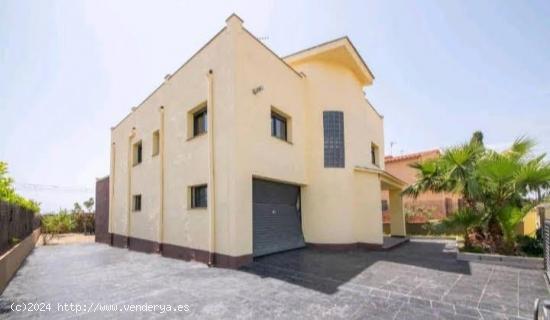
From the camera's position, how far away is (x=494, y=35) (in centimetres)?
859

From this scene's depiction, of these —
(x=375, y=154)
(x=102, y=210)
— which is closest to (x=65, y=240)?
(x=102, y=210)

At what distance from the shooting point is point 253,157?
855cm

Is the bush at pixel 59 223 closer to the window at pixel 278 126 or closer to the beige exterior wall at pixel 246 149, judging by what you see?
the beige exterior wall at pixel 246 149

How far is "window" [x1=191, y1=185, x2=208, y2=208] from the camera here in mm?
9250

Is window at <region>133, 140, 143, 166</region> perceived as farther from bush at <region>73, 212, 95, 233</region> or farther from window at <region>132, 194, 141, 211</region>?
bush at <region>73, 212, 95, 233</region>

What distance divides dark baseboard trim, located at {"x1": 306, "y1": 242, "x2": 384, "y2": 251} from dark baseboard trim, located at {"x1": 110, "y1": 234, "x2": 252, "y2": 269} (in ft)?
11.9

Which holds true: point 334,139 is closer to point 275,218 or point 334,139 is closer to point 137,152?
point 275,218

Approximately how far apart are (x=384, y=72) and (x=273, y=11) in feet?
20.0

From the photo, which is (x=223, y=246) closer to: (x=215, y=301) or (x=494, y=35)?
(x=215, y=301)

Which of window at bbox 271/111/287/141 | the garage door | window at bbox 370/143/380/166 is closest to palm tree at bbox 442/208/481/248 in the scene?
the garage door

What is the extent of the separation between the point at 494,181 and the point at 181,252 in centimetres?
1044

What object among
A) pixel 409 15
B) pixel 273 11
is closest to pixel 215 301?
pixel 273 11

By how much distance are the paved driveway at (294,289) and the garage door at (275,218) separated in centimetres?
73

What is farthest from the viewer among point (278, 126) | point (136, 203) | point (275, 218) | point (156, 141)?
point (136, 203)
